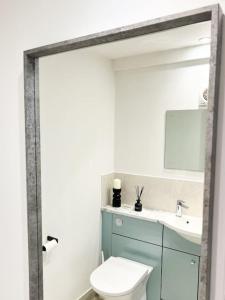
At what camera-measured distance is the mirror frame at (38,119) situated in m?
0.71

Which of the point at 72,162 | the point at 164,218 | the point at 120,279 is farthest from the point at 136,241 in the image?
the point at 72,162

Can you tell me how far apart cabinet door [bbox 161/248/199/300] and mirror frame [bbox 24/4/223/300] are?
0.28 ft

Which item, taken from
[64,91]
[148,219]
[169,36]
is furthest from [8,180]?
[169,36]

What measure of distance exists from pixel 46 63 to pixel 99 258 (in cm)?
87

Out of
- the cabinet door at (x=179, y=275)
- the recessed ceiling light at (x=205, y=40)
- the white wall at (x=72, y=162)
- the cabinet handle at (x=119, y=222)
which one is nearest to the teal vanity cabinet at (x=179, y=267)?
the cabinet door at (x=179, y=275)

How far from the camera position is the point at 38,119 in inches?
43.8

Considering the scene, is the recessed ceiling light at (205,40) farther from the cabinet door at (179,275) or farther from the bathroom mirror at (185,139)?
the cabinet door at (179,275)

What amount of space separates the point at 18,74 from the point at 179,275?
1.04 m

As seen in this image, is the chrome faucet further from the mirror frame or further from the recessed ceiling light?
the recessed ceiling light

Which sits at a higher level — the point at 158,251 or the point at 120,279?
the point at 158,251

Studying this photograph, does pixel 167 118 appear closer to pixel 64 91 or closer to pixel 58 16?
pixel 64 91

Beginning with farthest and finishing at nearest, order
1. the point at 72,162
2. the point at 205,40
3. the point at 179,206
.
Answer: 1. the point at 72,162
2. the point at 179,206
3. the point at 205,40

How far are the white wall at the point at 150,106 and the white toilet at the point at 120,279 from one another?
390mm

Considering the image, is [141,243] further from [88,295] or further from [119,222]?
[88,295]
